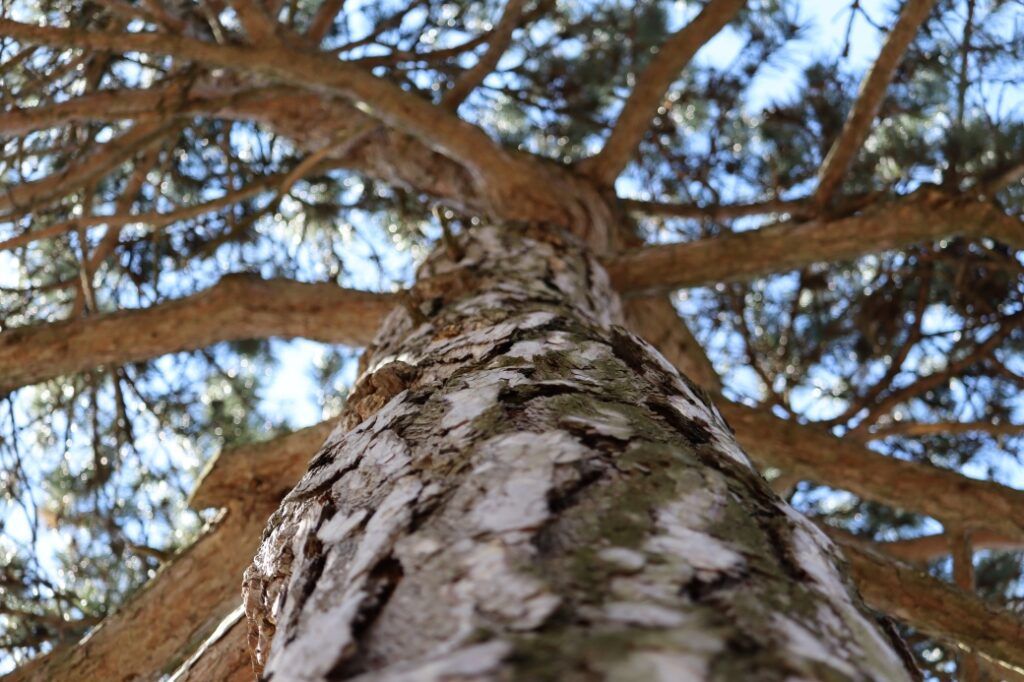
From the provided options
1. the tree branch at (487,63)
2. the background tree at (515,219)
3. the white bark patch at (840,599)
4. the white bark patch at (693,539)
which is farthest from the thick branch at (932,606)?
the tree branch at (487,63)

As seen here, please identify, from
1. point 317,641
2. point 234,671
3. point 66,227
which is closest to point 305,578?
point 317,641

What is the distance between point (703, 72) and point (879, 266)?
1.07 m

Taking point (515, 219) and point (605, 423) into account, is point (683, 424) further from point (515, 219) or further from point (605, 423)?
point (515, 219)

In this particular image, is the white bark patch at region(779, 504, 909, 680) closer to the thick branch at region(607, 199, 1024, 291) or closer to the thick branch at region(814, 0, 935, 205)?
the thick branch at region(607, 199, 1024, 291)

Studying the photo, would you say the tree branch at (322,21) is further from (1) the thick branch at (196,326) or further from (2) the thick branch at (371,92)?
(1) the thick branch at (196,326)

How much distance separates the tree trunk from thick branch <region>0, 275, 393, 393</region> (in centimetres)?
136

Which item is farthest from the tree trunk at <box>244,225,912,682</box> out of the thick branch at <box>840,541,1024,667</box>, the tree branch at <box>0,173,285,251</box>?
the tree branch at <box>0,173,285,251</box>

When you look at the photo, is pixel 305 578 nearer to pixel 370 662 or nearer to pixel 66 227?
pixel 370 662

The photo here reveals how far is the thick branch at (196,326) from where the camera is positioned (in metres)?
2.18

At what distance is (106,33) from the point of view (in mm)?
2172

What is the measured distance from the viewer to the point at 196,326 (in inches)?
90.0

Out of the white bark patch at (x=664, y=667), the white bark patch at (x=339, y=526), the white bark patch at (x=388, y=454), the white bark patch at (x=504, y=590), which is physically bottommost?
the white bark patch at (x=664, y=667)

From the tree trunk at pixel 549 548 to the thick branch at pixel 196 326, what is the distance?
1.36 metres

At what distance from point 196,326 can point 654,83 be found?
1.40 m
